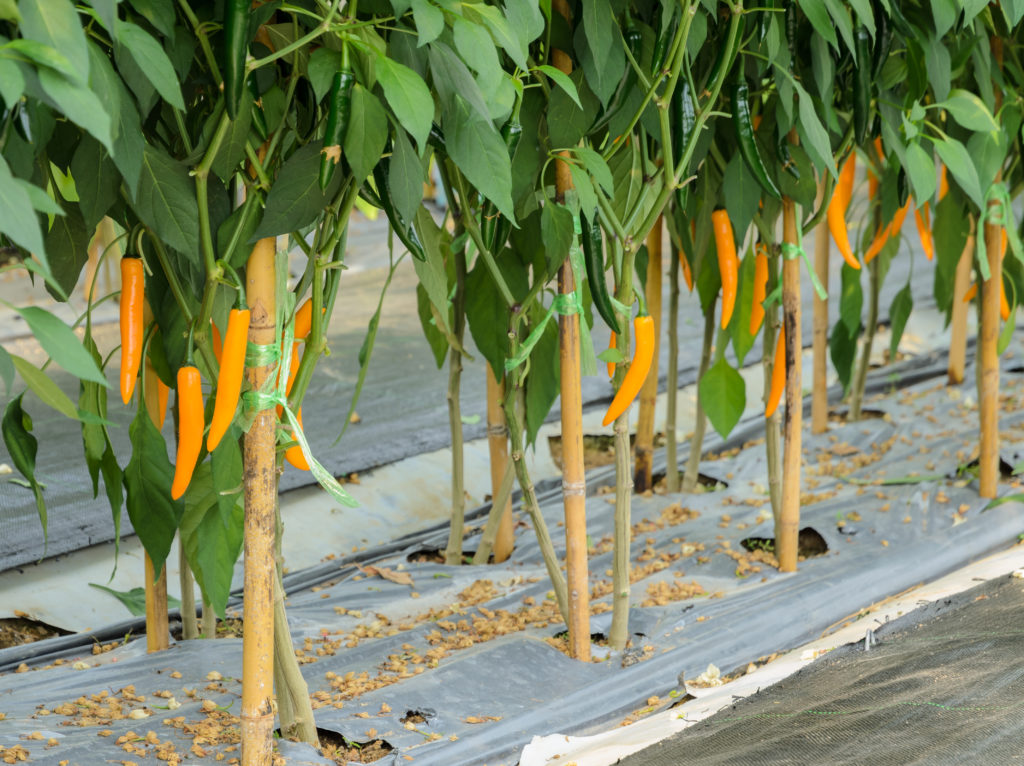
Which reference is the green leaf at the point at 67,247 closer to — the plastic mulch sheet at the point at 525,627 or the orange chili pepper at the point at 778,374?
the plastic mulch sheet at the point at 525,627

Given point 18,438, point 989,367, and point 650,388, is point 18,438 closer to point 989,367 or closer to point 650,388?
point 650,388

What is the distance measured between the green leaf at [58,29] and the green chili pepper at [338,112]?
31cm

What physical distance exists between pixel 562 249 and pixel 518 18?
495 millimetres

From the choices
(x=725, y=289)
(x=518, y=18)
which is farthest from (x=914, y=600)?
(x=518, y=18)

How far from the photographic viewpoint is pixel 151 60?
37.3 inches

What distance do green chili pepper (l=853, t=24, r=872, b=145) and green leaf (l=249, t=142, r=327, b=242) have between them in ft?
3.34

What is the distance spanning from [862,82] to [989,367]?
1005mm

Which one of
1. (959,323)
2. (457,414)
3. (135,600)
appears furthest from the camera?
(959,323)

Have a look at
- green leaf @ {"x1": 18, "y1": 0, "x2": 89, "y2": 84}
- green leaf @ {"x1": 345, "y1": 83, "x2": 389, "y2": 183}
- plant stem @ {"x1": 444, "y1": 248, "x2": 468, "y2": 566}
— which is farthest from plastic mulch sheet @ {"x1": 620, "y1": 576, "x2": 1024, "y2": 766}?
green leaf @ {"x1": 18, "y1": 0, "x2": 89, "y2": 84}

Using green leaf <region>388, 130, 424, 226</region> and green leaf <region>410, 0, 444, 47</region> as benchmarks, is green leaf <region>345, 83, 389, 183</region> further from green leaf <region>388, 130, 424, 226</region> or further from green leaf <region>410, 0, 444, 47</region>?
green leaf <region>410, 0, 444, 47</region>

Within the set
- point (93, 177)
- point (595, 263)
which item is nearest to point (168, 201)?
point (93, 177)

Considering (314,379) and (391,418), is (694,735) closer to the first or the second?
(391,418)

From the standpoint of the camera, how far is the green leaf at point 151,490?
143cm

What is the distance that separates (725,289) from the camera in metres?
2.01
